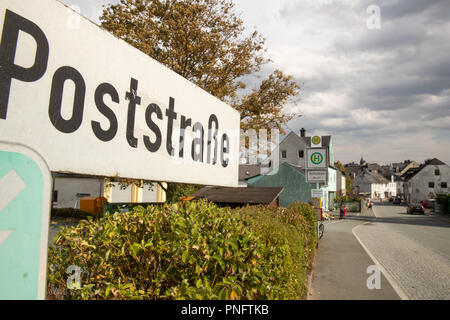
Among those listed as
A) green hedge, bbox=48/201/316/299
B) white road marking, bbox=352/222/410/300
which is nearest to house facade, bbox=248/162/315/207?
white road marking, bbox=352/222/410/300

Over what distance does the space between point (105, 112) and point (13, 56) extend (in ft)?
2.00

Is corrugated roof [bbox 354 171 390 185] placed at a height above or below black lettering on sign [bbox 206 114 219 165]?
above

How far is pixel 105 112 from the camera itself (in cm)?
190

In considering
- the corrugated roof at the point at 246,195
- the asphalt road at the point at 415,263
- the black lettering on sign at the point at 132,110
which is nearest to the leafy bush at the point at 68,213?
the corrugated roof at the point at 246,195

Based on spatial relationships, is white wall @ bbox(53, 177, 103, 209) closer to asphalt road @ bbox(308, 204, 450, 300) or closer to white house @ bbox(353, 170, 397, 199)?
asphalt road @ bbox(308, 204, 450, 300)

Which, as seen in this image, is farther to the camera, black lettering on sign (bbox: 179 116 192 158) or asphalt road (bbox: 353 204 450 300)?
asphalt road (bbox: 353 204 450 300)

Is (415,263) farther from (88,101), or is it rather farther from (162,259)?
(88,101)

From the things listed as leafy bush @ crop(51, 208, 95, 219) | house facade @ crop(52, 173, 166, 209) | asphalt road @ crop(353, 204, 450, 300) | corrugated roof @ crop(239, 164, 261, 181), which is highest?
corrugated roof @ crop(239, 164, 261, 181)

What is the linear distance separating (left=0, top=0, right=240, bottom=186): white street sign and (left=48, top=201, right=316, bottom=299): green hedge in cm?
54

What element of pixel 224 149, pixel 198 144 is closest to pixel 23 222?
pixel 198 144

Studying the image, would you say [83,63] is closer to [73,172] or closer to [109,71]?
[109,71]

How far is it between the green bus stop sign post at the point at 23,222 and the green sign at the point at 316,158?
501 inches

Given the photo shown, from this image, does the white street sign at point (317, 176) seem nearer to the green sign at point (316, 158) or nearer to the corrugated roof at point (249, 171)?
the green sign at point (316, 158)

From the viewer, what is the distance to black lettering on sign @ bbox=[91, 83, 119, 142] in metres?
1.84
